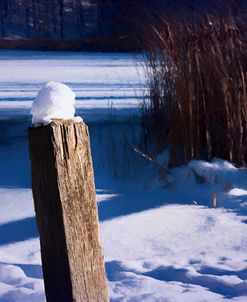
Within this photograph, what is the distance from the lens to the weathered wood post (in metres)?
2.45

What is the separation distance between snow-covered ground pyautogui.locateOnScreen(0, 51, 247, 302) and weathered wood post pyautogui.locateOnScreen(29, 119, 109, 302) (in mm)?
831

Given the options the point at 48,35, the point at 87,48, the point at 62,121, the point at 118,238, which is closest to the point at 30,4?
the point at 48,35

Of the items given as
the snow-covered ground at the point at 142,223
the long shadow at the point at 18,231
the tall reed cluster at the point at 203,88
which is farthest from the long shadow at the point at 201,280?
the tall reed cluster at the point at 203,88

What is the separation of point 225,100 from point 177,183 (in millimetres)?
751

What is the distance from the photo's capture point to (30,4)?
92.6 feet

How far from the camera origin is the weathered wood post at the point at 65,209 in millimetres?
2451

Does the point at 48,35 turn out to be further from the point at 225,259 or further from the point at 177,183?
the point at 225,259

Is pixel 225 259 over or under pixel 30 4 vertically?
under

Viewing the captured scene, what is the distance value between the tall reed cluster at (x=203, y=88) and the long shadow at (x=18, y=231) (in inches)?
62.4

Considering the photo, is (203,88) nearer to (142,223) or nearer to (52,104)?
(142,223)

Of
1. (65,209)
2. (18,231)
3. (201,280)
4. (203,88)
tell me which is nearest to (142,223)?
(18,231)

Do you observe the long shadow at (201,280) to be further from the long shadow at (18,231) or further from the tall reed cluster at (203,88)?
the tall reed cluster at (203,88)

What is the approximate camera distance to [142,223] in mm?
5004

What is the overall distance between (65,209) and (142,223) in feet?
8.43
